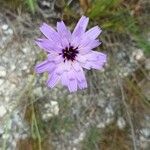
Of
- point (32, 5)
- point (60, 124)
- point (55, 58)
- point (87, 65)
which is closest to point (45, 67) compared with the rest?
point (55, 58)

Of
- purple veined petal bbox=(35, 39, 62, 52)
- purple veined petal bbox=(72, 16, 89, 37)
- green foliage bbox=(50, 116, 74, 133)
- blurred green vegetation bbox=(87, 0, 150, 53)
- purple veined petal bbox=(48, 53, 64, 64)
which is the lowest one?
green foliage bbox=(50, 116, 74, 133)

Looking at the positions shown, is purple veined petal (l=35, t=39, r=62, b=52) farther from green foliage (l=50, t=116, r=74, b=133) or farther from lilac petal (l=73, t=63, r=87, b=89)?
green foliage (l=50, t=116, r=74, b=133)

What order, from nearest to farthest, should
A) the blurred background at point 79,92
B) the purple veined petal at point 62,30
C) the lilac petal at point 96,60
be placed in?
the purple veined petal at point 62,30, the lilac petal at point 96,60, the blurred background at point 79,92

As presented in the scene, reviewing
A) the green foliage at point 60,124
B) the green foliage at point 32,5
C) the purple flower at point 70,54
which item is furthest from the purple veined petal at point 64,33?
the green foliage at point 60,124

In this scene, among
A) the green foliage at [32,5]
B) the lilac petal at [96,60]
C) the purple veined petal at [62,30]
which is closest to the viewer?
the purple veined petal at [62,30]

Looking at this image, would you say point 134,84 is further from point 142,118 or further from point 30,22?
point 30,22

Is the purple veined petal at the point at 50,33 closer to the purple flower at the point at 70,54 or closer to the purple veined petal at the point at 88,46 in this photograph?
the purple flower at the point at 70,54

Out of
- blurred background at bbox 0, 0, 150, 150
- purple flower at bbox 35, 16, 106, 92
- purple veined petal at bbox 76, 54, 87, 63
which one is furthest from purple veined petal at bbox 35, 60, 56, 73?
blurred background at bbox 0, 0, 150, 150
